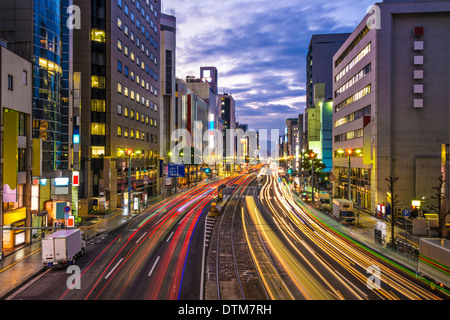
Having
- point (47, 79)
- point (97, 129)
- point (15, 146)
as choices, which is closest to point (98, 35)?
point (97, 129)

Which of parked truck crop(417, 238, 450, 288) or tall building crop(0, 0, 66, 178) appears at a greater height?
tall building crop(0, 0, 66, 178)

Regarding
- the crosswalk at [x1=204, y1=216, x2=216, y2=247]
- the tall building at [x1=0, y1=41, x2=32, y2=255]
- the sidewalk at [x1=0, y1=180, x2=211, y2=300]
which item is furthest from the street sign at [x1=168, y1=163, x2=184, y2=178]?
the tall building at [x1=0, y1=41, x2=32, y2=255]

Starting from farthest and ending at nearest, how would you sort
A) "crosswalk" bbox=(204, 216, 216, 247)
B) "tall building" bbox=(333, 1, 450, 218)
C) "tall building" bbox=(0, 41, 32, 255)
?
"tall building" bbox=(333, 1, 450, 218) < "crosswalk" bbox=(204, 216, 216, 247) < "tall building" bbox=(0, 41, 32, 255)

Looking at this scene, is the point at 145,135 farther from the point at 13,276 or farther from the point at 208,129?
the point at 208,129

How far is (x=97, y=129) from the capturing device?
52.8 meters

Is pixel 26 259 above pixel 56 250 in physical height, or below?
below

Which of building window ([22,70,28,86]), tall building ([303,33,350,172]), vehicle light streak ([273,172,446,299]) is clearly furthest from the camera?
tall building ([303,33,350,172])

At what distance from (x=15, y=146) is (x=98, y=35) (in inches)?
1309

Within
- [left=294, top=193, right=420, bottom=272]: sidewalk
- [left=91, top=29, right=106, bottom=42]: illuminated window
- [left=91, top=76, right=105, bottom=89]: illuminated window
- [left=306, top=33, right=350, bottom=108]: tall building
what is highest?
[left=306, top=33, right=350, bottom=108]: tall building

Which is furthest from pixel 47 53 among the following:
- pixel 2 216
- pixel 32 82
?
pixel 2 216

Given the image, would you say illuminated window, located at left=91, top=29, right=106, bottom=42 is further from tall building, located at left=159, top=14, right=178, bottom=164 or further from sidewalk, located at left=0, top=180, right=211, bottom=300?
tall building, located at left=159, top=14, right=178, bottom=164

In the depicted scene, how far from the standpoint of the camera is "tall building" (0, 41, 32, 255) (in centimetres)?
2625

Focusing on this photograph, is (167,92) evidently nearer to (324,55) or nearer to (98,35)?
(98,35)

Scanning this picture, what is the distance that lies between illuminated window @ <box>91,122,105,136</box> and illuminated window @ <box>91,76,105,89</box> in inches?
252
